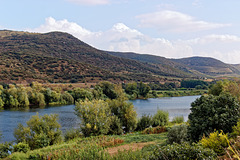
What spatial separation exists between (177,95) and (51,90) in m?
50.0

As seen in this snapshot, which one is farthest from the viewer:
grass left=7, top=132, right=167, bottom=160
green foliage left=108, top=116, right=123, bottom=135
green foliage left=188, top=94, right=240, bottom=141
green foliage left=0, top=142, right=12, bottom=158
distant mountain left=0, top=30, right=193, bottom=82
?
distant mountain left=0, top=30, right=193, bottom=82

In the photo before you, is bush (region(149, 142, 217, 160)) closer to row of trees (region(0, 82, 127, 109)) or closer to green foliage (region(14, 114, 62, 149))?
green foliage (region(14, 114, 62, 149))

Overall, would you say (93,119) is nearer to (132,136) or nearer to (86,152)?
(132,136)

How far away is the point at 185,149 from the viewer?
705 centimetres

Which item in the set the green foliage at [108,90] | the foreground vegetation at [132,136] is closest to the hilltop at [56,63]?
the green foliage at [108,90]

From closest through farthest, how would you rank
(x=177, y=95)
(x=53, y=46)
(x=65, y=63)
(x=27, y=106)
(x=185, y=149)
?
(x=185, y=149) → (x=27, y=106) → (x=177, y=95) → (x=65, y=63) → (x=53, y=46)

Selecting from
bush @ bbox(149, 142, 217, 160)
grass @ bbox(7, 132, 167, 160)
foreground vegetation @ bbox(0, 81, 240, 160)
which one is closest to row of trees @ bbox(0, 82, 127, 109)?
foreground vegetation @ bbox(0, 81, 240, 160)

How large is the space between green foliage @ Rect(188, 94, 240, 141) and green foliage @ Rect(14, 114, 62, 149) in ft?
45.0

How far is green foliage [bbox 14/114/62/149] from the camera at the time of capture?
69.8ft

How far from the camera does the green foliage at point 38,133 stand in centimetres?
2128

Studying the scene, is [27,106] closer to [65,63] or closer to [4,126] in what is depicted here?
[4,126]

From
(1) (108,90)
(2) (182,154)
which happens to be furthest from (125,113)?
(1) (108,90)

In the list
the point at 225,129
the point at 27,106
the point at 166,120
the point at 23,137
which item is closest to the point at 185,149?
the point at 225,129

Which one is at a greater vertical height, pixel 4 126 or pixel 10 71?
pixel 10 71
